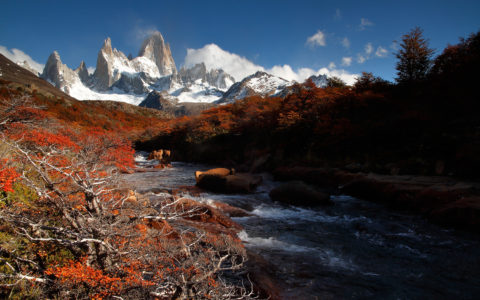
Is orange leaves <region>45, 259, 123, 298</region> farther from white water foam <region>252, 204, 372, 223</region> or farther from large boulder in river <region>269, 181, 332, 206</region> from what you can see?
large boulder in river <region>269, 181, 332, 206</region>

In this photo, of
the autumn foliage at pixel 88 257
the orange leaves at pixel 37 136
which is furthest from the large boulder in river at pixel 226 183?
the autumn foliage at pixel 88 257

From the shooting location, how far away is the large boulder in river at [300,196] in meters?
11.5

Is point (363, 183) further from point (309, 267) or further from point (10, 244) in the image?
point (10, 244)

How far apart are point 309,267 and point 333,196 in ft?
27.6

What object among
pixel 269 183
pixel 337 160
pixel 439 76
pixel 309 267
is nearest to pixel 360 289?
pixel 309 267

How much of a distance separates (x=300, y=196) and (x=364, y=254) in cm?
536

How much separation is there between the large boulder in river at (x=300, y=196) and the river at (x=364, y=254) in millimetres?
1174

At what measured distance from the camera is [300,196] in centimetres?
1175

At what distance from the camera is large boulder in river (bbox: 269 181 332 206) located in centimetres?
1154

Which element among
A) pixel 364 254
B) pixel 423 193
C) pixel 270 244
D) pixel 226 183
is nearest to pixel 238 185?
pixel 226 183

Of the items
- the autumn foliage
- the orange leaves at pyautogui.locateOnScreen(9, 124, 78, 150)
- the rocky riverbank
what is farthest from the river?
the orange leaves at pyautogui.locateOnScreen(9, 124, 78, 150)

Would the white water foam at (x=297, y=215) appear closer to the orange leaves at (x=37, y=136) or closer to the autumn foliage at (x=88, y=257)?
the autumn foliage at (x=88, y=257)

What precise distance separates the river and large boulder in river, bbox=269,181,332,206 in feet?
3.85

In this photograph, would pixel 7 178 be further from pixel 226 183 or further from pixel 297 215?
pixel 226 183
